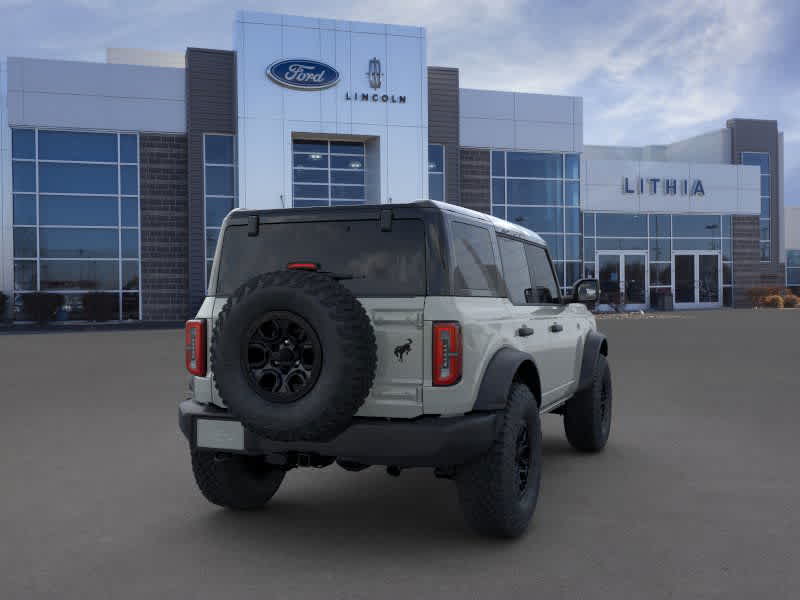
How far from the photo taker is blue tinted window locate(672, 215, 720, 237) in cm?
4100

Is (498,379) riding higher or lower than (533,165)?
lower

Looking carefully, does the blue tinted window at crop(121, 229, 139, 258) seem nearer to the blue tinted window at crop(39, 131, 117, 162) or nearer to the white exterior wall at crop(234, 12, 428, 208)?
the blue tinted window at crop(39, 131, 117, 162)

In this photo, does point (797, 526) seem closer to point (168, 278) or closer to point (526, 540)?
point (526, 540)

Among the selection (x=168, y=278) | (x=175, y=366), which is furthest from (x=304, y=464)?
(x=168, y=278)

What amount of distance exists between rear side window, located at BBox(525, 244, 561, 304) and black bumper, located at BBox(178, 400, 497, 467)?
1713 mm

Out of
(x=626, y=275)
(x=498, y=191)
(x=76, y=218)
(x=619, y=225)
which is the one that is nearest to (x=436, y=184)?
(x=498, y=191)

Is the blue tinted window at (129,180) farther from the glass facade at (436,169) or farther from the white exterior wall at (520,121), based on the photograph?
the white exterior wall at (520,121)

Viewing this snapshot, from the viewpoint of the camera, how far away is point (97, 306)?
29.5 meters

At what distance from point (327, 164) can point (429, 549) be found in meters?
28.6

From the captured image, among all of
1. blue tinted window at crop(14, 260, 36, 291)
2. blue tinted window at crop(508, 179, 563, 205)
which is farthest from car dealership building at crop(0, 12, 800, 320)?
blue tinted window at crop(508, 179, 563, 205)

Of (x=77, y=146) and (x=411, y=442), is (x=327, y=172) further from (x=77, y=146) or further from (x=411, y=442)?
(x=411, y=442)

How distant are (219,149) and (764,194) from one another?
108 feet

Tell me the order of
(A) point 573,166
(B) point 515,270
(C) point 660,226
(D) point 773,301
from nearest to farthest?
(B) point 515,270
(A) point 573,166
(C) point 660,226
(D) point 773,301

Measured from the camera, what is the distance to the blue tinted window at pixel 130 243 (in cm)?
3053
